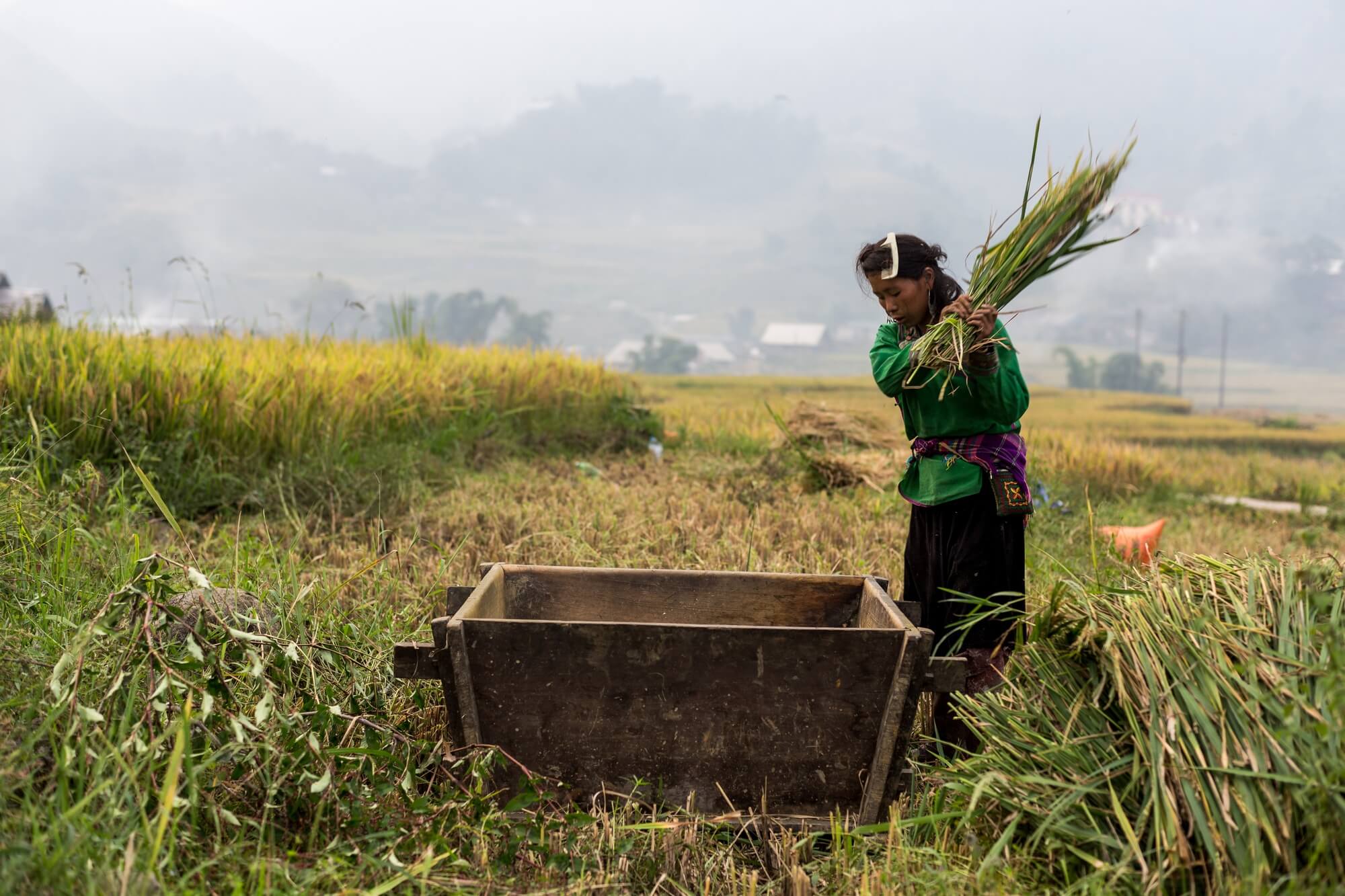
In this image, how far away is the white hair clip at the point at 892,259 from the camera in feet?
8.72

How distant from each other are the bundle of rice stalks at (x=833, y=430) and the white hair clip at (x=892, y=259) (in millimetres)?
4421

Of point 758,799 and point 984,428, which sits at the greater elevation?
point 984,428

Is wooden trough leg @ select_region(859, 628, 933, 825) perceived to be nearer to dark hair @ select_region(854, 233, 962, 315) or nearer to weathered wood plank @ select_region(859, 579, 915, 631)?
weathered wood plank @ select_region(859, 579, 915, 631)

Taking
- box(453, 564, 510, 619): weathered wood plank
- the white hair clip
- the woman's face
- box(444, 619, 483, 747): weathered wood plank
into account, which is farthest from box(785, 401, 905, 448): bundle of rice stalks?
box(444, 619, 483, 747): weathered wood plank

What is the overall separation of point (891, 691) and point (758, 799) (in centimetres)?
43

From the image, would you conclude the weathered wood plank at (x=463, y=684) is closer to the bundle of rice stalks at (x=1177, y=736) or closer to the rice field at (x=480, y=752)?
the rice field at (x=480, y=752)

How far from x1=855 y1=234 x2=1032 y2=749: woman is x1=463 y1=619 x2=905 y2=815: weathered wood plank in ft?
1.69

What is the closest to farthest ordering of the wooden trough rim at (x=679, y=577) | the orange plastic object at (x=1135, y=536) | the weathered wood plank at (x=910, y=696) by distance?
the weathered wood plank at (x=910, y=696) → the wooden trough rim at (x=679, y=577) → the orange plastic object at (x=1135, y=536)

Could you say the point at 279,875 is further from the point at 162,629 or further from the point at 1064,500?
the point at 1064,500

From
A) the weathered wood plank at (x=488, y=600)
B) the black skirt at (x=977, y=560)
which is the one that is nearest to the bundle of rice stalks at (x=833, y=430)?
the black skirt at (x=977, y=560)

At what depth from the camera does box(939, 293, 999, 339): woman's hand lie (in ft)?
8.34

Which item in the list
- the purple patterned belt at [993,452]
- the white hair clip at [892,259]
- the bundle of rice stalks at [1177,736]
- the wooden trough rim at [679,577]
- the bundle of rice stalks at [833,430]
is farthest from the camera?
the bundle of rice stalks at [833,430]

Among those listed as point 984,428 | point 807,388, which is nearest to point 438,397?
point 984,428

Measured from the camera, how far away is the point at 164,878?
177 cm
